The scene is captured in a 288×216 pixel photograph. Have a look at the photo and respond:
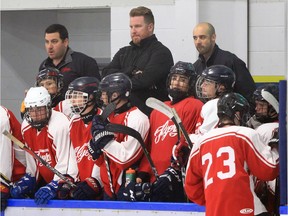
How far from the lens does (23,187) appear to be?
517 cm

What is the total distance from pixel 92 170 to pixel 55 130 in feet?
1.04

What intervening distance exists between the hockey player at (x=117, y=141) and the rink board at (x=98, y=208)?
127mm

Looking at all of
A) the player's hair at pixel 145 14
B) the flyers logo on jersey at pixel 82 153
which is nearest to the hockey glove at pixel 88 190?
the flyers logo on jersey at pixel 82 153

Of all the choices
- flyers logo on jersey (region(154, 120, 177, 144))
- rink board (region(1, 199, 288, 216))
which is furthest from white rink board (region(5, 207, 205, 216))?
flyers logo on jersey (region(154, 120, 177, 144))

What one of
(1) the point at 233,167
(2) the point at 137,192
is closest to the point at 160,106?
(2) the point at 137,192

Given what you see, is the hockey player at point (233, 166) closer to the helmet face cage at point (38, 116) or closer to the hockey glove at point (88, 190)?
the hockey glove at point (88, 190)

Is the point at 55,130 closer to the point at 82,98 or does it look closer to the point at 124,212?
the point at 82,98

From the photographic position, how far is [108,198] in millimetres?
5012

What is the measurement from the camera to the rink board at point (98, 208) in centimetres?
458

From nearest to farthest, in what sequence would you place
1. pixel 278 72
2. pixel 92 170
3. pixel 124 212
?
pixel 124 212, pixel 92 170, pixel 278 72

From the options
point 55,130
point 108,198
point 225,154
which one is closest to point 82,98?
point 55,130

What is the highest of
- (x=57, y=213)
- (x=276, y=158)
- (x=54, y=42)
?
(x=54, y=42)

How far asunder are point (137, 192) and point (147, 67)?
100 centimetres

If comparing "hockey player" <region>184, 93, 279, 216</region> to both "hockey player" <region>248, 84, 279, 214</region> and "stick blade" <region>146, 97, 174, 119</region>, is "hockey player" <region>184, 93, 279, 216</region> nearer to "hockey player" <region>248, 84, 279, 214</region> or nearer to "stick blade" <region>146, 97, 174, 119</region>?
"hockey player" <region>248, 84, 279, 214</region>
